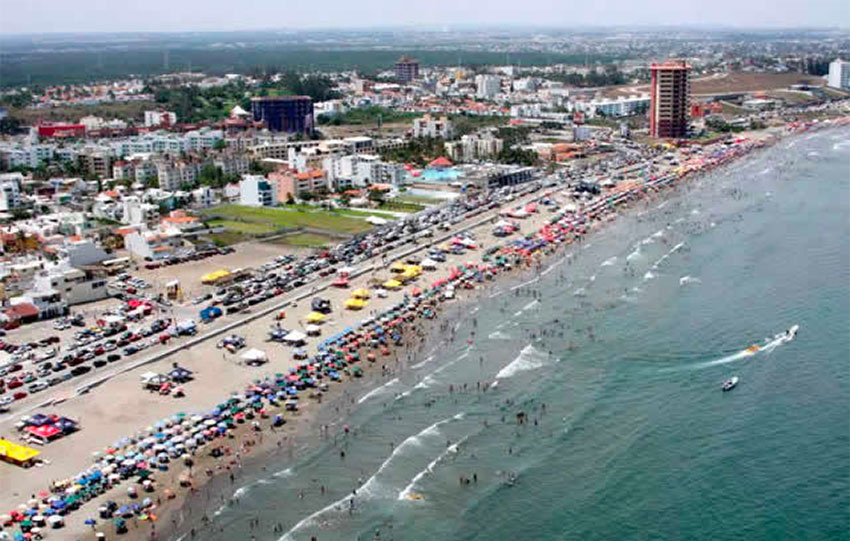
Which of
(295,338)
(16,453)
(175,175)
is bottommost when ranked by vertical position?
(16,453)

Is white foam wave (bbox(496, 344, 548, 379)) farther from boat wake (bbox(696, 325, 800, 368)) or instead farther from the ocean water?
boat wake (bbox(696, 325, 800, 368))

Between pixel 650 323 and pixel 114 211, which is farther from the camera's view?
pixel 114 211

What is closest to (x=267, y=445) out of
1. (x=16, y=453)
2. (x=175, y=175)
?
(x=16, y=453)

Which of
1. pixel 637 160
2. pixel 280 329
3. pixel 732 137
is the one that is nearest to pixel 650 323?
pixel 280 329

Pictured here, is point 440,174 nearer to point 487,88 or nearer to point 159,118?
point 159,118

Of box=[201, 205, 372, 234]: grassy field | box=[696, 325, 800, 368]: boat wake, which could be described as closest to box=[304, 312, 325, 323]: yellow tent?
box=[696, 325, 800, 368]: boat wake

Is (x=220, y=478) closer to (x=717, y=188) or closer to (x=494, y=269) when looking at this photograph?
(x=494, y=269)
